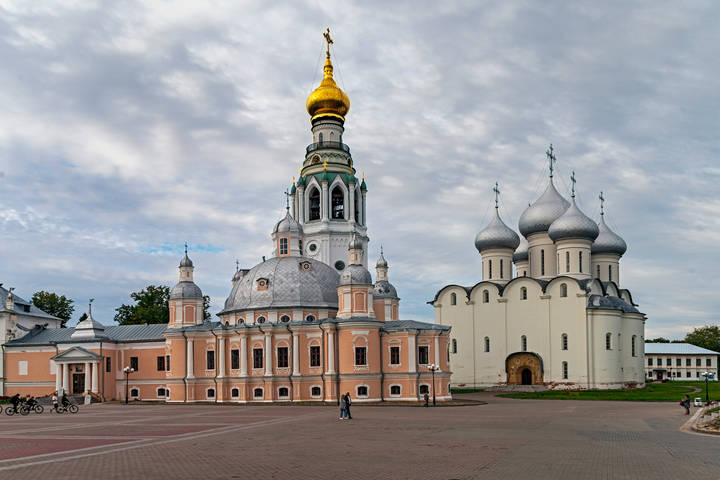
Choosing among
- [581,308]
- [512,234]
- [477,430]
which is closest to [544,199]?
[512,234]

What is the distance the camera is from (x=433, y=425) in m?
28.3

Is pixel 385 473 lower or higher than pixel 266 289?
lower

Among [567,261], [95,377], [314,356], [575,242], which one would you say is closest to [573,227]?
[575,242]

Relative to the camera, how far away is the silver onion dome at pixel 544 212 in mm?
67750

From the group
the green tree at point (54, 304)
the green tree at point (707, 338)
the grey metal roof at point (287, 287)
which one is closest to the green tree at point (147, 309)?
the green tree at point (54, 304)

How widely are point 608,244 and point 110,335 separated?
45435 millimetres

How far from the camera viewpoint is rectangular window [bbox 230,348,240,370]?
52906mm

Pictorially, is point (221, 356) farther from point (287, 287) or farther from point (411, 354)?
point (411, 354)

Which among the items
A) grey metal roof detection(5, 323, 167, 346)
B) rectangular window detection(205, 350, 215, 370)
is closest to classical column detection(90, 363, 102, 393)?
grey metal roof detection(5, 323, 167, 346)

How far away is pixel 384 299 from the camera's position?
61.3 meters

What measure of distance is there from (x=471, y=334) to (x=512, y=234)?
10486 millimetres

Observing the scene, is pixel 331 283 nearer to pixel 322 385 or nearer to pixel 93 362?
pixel 322 385

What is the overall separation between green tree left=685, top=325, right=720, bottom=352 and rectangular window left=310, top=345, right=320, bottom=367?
89.0 meters

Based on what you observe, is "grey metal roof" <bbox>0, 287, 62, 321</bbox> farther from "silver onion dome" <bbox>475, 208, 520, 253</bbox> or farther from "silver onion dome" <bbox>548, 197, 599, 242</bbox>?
"silver onion dome" <bbox>548, 197, 599, 242</bbox>
